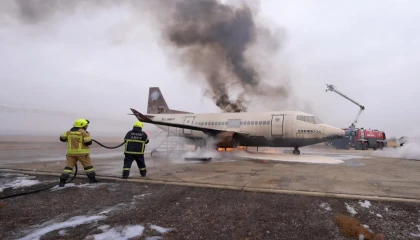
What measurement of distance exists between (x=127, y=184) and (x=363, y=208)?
235 inches

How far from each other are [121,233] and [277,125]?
14267 mm

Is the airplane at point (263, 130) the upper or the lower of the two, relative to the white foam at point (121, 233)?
upper

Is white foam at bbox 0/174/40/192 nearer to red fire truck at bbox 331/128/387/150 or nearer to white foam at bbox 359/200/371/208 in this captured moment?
white foam at bbox 359/200/371/208

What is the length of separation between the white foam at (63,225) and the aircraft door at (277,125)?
544 inches

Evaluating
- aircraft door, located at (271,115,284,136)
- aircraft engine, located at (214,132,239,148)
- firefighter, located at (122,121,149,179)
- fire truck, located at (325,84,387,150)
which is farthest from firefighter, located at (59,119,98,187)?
fire truck, located at (325,84,387,150)

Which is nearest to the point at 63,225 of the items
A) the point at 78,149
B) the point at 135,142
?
the point at 78,149

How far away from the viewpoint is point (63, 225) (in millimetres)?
3955

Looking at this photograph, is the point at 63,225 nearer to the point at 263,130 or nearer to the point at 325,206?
the point at 325,206

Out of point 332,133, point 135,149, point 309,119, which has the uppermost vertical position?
point 309,119

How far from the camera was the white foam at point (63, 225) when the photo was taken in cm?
354

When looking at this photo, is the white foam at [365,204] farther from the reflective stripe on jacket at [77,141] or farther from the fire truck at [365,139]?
the fire truck at [365,139]

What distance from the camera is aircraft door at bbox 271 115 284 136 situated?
Answer: 16484 millimetres

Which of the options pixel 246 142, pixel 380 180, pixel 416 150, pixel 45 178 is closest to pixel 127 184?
pixel 45 178

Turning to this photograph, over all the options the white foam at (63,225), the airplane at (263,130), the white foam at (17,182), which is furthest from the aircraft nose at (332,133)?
the white foam at (17,182)
